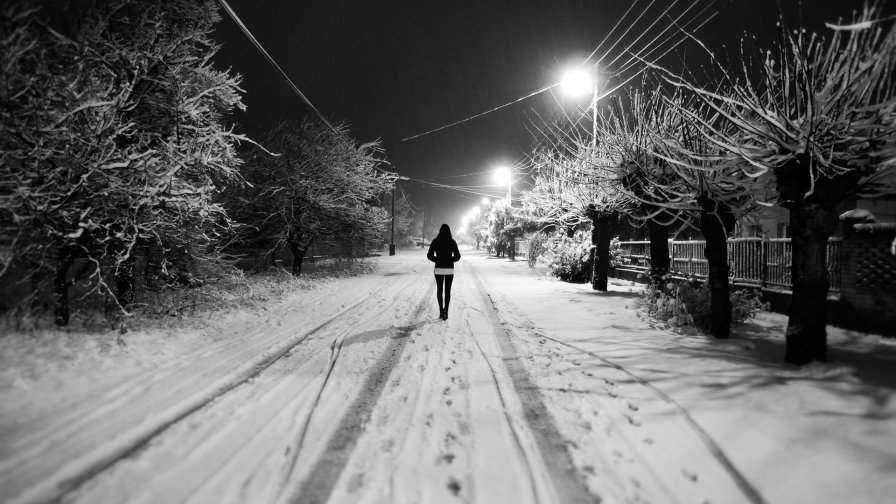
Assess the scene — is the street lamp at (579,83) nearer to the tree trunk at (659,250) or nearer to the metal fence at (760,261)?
the tree trunk at (659,250)

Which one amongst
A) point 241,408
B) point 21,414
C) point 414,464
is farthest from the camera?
point 241,408

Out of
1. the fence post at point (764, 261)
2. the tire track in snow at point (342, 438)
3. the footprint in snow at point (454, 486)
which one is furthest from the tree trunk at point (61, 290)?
the fence post at point (764, 261)

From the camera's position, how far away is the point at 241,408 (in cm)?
376

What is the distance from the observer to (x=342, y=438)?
3.22 m

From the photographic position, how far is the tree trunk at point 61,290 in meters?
5.70

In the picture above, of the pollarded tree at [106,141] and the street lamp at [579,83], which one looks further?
the street lamp at [579,83]

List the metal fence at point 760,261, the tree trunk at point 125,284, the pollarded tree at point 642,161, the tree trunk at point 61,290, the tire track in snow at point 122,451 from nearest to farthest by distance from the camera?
1. the tire track in snow at point 122,451
2. the tree trunk at point 61,290
3. the tree trunk at point 125,284
4. the metal fence at point 760,261
5. the pollarded tree at point 642,161

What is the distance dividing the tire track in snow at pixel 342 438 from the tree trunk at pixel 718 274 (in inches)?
209

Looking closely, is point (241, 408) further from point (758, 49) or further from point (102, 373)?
point (758, 49)

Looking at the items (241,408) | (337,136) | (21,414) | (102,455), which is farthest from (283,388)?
(337,136)

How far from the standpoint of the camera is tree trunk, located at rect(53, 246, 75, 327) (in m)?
5.70

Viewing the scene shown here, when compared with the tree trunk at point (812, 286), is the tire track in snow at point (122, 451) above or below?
below

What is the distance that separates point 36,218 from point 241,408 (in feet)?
13.1

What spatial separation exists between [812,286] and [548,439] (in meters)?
4.25
